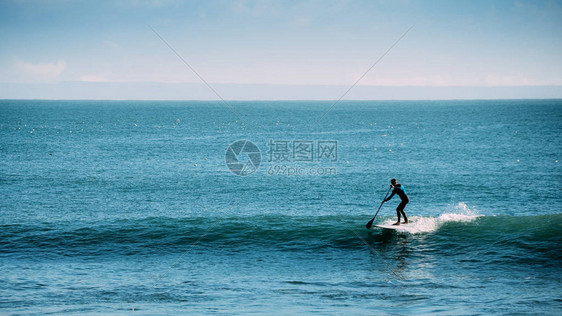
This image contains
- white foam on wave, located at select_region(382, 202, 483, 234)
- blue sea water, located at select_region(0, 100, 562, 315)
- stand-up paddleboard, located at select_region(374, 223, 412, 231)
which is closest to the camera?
blue sea water, located at select_region(0, 100, 562, 315)

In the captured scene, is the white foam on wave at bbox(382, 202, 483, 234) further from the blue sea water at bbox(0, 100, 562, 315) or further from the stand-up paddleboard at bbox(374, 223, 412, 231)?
the blue sea water at bbox(0, 100, 562, 315)

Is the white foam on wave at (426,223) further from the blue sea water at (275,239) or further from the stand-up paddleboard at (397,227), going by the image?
the blue sea water at (275,239)

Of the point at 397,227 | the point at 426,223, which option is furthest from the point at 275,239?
the point at 426,223

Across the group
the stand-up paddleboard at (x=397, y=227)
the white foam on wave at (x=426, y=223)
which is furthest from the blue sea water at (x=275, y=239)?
the stand-up paddleboard at (x=397, y=227)

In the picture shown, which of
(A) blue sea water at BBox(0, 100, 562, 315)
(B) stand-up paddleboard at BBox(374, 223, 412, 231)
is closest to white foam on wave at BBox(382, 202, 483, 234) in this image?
(B) stand-up paddleboard at BBox(374, 223, 412, 231)

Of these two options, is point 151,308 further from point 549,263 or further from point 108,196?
point 108,196

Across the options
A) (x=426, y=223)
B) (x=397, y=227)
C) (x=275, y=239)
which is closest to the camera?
(x=397, y=227)

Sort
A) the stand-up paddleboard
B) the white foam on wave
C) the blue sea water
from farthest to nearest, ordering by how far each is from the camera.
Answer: the white foam on wave, the stand-up paddleboard, the blue sea water

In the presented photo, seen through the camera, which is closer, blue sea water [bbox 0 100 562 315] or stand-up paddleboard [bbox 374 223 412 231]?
blue sea water [bbox 0 100 562 315]

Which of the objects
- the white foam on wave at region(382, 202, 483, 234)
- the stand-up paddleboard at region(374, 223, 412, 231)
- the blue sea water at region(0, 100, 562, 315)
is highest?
the stand-up paddleboard at region(374, 223, 412, 231)

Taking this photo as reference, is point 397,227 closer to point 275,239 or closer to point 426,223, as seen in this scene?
point 426,223

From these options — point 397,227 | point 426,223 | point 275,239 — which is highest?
point 397,227

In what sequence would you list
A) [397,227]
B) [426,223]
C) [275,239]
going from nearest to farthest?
[397,227] → [275,239] → [426,223]

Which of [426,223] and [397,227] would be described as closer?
[397,227]
